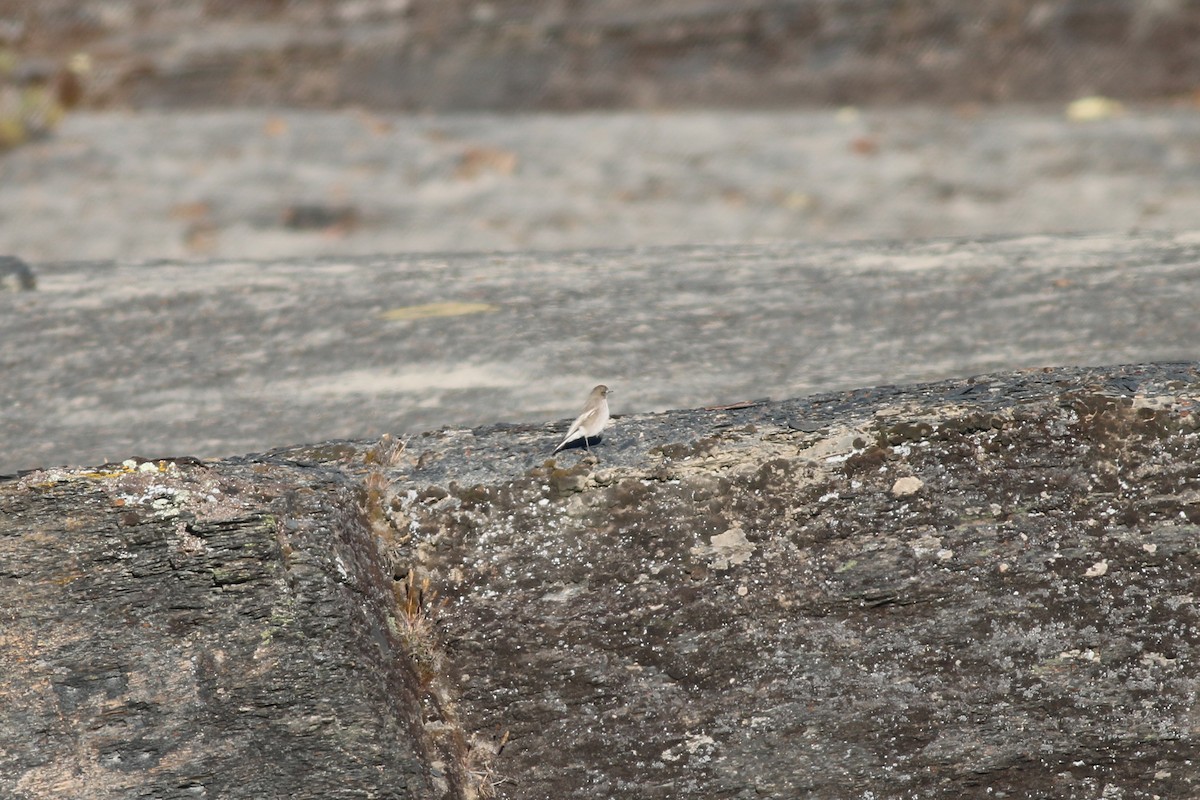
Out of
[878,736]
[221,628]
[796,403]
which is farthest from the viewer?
[796,403]

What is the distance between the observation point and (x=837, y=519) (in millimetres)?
1493

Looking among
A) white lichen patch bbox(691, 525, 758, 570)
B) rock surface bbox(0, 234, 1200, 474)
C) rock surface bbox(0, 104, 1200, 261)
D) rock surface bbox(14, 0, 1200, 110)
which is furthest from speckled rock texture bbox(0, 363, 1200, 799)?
rock surface bbox(14, 0, 1200, 110)

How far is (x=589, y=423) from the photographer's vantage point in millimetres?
1555

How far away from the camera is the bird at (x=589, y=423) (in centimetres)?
153

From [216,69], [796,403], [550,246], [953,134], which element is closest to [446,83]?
[216,69]

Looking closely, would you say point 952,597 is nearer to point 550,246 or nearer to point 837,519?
point 837,519

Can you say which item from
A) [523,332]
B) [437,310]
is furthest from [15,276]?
[523,332]

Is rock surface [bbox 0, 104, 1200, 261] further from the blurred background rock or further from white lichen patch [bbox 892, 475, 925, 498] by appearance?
white lichen patch [bbox 892, 475, 925, 498]

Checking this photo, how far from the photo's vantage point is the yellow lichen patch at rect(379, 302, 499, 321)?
2295mm

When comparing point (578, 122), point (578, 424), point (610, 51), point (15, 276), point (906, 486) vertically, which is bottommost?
point (906, 486)

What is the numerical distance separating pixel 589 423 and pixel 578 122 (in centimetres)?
392

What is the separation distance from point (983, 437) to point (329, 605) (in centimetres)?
80

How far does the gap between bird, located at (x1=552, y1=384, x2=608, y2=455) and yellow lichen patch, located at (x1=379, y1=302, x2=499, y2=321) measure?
756 mm

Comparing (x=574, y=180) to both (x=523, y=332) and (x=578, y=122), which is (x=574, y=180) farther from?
(x=523, y=332)
